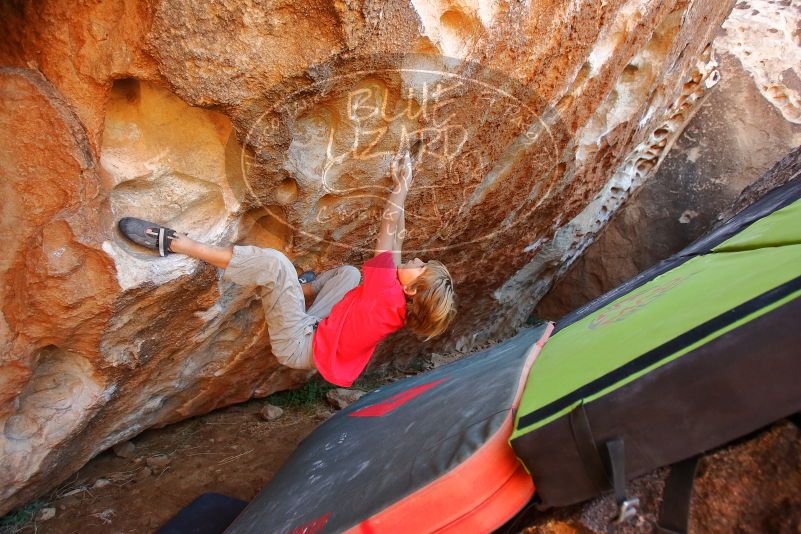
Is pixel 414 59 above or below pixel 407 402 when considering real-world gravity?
above

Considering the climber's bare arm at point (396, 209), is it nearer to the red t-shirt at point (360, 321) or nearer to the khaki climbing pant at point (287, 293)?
the red t-shirt at point (360, 321)

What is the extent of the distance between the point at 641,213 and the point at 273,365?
3.27m

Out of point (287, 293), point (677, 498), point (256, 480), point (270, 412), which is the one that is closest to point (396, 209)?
point (287, 293)

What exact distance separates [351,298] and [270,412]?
1.45 meters

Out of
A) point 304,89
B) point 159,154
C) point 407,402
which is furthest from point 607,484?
point 159,154

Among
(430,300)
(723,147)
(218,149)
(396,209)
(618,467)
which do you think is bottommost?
(618,467)

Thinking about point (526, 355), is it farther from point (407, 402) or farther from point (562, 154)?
point (562, 154)

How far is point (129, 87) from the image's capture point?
1758mm

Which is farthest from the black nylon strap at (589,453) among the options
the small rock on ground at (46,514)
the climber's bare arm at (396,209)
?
the small rock on ground at (46,514)

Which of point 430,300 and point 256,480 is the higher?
point 430,300

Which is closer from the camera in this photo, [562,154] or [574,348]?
[574,348]

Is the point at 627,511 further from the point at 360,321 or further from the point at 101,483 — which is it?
the point at 101,483

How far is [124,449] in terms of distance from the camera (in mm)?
2873

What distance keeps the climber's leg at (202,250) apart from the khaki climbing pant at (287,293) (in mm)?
29
